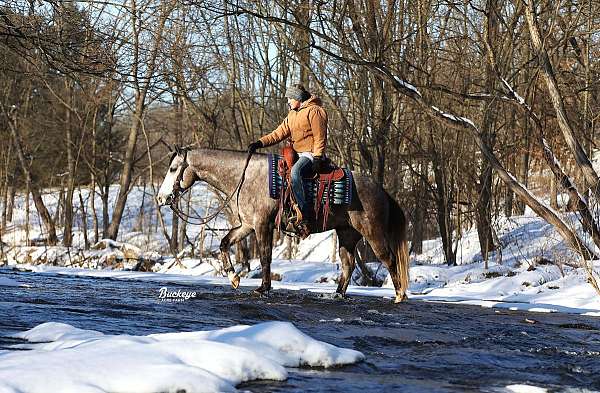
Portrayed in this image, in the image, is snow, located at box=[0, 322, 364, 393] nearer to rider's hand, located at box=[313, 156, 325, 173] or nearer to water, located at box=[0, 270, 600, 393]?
water, located at box=[0, 270, 600, 393]

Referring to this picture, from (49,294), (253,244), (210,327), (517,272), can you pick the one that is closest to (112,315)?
(210,327)

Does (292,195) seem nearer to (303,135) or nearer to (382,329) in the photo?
(303,135)

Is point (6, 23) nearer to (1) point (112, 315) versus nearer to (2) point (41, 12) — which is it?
(2) point (41, 12)

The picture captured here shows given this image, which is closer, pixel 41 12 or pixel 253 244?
pixel 41 12

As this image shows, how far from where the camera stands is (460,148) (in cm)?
1753

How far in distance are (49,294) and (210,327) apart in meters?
3.54

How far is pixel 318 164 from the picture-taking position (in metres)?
10.6

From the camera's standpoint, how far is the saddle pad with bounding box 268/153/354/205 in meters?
10.6

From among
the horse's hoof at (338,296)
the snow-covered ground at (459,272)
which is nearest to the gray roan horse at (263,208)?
the horse's hoof at (338,296)

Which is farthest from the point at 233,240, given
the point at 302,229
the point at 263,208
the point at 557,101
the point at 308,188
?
the point at 557,101

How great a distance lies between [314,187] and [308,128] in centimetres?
77

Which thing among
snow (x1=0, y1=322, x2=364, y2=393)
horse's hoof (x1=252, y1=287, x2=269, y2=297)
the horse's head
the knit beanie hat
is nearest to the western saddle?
the knit beanie hat

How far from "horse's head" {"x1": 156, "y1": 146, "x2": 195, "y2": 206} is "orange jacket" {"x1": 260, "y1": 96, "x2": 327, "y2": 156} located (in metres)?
1.18

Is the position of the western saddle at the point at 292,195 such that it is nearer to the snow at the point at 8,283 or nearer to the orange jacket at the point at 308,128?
the orange jacket at the point at 308,128
